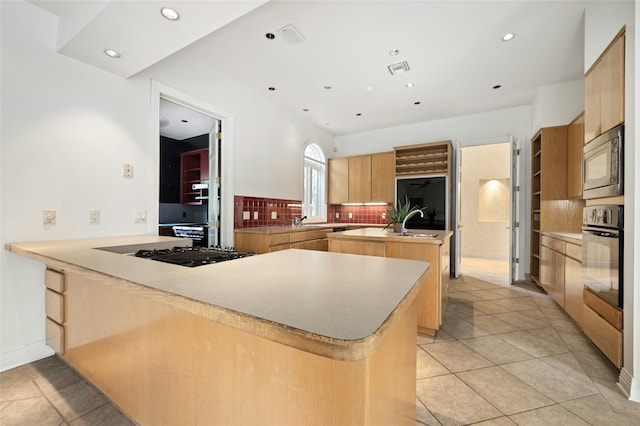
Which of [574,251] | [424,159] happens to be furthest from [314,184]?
[574,251]

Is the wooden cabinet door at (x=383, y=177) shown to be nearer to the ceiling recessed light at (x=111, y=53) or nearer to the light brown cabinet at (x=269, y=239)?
the light brown cabinet at (x=269, y=239)

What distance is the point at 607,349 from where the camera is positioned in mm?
1848

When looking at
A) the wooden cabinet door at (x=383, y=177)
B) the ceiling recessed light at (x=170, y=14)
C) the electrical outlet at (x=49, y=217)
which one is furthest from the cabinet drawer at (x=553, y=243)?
the electrical outlet at (x=49, y=217)

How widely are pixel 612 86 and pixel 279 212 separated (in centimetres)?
373

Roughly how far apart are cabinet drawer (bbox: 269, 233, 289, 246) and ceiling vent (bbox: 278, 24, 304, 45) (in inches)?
82.3

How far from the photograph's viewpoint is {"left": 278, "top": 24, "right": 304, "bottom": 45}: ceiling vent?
2.45 m

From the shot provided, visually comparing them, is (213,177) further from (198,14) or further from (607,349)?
(607,349)

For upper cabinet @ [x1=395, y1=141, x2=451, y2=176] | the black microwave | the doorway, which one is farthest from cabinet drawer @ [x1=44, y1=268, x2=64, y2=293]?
the doorway

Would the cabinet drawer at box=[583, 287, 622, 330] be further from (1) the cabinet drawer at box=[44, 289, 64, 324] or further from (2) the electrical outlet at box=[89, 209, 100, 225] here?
(2) the electrical outlet at box=[89, 209, 100, 225]

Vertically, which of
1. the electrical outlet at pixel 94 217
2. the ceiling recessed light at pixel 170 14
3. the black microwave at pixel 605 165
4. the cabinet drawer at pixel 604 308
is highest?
the ceiling recessed light at pixel 170 14

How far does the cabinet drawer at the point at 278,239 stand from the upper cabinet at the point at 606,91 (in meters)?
3.05

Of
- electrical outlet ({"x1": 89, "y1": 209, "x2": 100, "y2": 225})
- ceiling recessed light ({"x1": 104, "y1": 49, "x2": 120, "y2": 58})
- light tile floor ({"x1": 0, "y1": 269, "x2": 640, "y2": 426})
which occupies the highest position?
ceiling recessed light ({"x1": 104, "y1": 49, "x2": 120, "y2": 58})

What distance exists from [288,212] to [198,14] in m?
3.10

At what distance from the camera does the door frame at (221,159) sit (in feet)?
8.37
